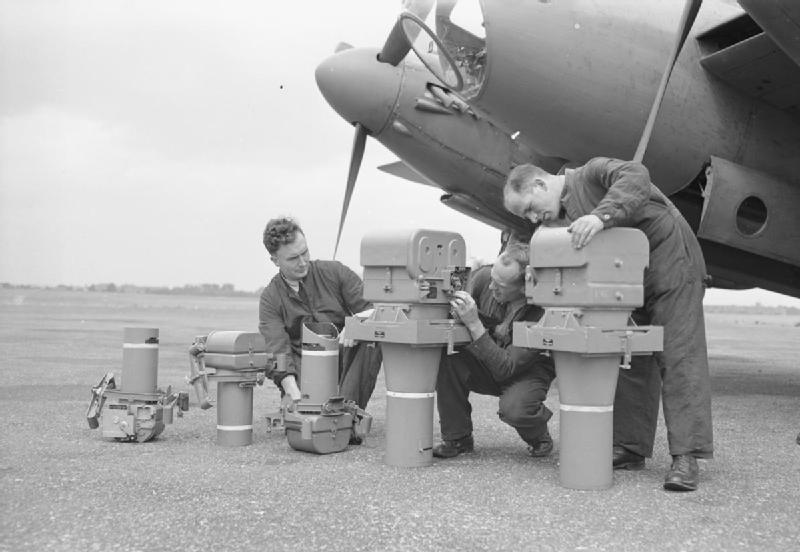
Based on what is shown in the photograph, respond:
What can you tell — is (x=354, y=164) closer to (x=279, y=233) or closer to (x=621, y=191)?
(x=279, y=233)

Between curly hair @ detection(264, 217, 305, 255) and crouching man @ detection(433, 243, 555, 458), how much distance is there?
4.15 ft

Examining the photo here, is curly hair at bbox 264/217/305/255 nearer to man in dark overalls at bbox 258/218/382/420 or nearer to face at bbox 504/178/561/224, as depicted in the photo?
man in dark overalls at bbox 258/218/382/420

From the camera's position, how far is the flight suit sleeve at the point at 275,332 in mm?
4660

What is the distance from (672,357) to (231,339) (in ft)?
7.67

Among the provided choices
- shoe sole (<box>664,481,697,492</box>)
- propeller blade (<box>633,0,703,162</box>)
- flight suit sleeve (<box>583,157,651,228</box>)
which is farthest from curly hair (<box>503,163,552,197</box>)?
propeller blade (<box>633,0,703,162</box>)

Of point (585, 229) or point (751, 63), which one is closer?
point (585, 229)

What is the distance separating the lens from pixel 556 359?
3484mm

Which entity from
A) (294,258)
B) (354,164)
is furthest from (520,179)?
(354,164)

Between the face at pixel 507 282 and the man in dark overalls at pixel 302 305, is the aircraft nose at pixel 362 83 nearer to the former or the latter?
the man in dark overalls at pixel 302 305

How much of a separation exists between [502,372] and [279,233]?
1647mm

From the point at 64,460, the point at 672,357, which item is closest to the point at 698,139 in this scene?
the point at 672,357

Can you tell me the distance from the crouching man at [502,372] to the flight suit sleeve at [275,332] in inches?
39.1

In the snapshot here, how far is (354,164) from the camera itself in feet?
26.3

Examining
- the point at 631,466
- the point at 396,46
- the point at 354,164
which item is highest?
the point at 396,46
